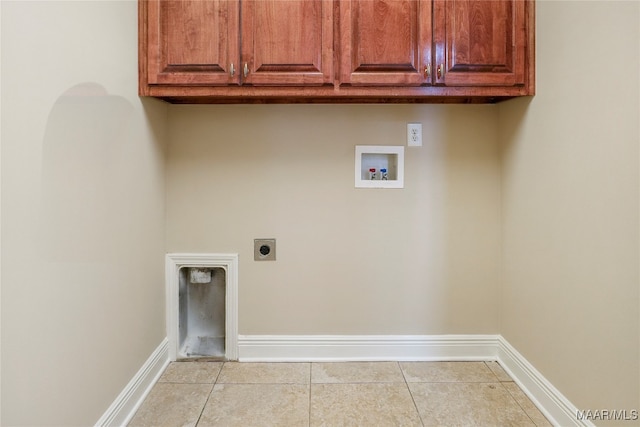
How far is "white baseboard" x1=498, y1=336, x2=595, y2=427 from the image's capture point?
58.1 inches

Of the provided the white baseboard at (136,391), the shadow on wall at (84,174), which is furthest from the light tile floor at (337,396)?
the shadow on wall at (84,174)

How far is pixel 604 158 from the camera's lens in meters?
1.28

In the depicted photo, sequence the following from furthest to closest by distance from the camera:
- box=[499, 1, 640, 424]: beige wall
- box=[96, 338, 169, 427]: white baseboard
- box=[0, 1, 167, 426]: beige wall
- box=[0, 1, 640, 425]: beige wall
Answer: box=[96, 338, 169, 427]: white baseboard < box=[499, 1, 640, 424]: beige wall < box=[0, 1, 640, 425]: beige wall < box=[0, 1, 167, 426]: beige wall

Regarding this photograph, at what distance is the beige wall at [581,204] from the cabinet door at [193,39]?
1361mm

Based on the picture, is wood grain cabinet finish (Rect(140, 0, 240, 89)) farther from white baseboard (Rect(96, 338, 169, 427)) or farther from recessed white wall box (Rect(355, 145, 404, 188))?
white baseboard (Rect(96, 338, 169, 427))

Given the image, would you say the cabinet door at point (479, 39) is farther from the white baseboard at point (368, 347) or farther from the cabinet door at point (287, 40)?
→ the white baseboard at point (368, 347)

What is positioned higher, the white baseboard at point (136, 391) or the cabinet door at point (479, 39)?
the cabinet door at point (479, 39)

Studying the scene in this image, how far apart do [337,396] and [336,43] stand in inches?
63.4

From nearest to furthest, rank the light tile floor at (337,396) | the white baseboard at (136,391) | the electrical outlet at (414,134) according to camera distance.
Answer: the white baseboard at (136,391) → the light tile floor at (337,396) → the electrical outlet at (414,134)

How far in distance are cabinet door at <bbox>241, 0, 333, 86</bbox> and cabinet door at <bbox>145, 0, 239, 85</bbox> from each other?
0.22ft

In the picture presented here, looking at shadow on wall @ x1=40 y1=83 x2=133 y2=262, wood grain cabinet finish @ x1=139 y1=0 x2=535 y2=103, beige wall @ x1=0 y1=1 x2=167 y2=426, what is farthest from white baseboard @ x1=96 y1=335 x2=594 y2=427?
wood grain cabinet finish @ x1=139 y1=0 x2=535 y2=103

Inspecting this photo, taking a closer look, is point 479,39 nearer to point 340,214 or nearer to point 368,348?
point 340,214

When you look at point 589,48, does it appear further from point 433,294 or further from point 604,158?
point 433,294

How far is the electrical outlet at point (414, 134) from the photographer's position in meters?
2.03
